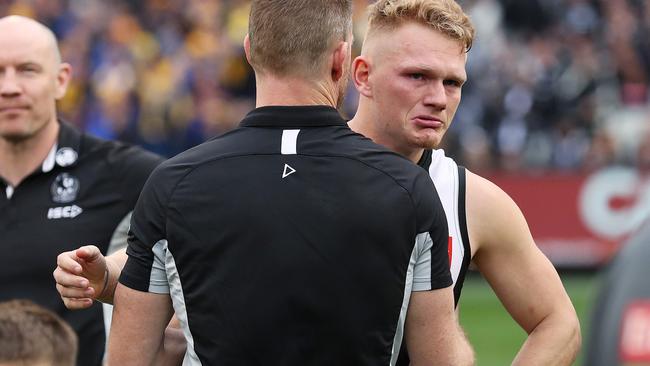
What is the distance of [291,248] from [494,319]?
10.7m

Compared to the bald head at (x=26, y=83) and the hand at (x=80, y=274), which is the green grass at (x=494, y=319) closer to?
the bald head at (x=26, y=83)

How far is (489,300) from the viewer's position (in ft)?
50.3

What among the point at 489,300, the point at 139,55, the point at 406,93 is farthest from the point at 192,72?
the point at 406,93

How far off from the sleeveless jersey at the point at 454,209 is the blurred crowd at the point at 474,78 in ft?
40.2

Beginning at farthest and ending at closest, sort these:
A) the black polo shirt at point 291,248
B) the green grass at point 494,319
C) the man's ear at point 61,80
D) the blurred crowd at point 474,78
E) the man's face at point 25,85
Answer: the blurred crowd at point 474,78 < the green grass at point 494,319 < the man's ear at point 61,80 < the man's face at point 25,85 < the black polo shirt at point 291,248

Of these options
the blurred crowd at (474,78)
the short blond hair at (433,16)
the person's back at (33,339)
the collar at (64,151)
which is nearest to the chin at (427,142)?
the short blond hair at (433,16)

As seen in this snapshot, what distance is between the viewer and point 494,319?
1399 centimetres

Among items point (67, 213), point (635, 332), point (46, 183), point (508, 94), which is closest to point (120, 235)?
point (67, 213)

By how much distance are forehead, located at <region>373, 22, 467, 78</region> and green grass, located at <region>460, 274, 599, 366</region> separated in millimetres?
6634

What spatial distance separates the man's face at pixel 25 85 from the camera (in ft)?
18.1

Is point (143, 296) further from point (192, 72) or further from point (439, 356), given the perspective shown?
point (192, 72)

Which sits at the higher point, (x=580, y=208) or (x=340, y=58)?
(x=340, y=58)

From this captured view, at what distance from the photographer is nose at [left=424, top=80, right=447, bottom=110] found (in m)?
4.36

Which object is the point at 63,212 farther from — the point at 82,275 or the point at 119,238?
the point at 82,275
